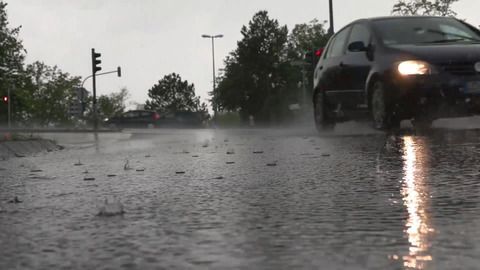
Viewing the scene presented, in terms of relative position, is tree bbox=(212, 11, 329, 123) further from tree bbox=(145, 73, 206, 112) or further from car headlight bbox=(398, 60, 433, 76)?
car headlight bbox=(398, 60, 433, 76)

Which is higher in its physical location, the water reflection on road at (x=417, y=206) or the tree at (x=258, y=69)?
the tree at (x=258, y=69)

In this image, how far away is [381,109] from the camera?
9.98 meters

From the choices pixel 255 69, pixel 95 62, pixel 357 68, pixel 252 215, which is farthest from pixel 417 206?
pixel 255 69

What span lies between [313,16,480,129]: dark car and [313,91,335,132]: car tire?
345 mm

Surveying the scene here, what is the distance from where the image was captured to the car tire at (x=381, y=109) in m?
9.74

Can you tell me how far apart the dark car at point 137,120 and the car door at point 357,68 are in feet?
146

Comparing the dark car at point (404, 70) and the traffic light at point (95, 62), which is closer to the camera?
the dark car at point (404, 70)

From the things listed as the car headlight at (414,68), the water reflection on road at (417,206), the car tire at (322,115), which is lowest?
the water reflection on road at (417,206)

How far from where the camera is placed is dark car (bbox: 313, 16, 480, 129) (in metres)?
9.27

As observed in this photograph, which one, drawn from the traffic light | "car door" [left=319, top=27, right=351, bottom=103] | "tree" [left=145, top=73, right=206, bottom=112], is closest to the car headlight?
"car door" [left=319, top=27, right=351, bottom=103]

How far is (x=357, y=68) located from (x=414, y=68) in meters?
1.31

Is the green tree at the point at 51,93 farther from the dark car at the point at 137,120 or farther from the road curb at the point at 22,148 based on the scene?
the road curb at the point at 22,148

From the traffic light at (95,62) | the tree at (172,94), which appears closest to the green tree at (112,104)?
the tree at (172,94)

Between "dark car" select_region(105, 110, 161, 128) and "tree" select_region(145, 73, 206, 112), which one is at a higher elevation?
"tree" select_region(145, 73, 206, 112)
